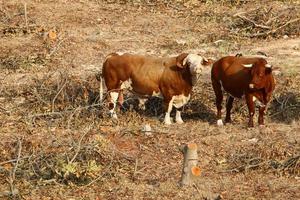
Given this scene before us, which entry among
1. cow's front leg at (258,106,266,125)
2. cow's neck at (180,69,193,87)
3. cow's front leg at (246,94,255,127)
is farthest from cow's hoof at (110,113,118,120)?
cow's front leg at (258,106,266,125)

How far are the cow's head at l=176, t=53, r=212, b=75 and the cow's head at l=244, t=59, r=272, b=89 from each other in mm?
878

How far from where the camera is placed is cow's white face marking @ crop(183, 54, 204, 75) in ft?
35.8

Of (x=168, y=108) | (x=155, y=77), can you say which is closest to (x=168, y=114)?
(x=168, y=108)

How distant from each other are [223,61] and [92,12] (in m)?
8.20

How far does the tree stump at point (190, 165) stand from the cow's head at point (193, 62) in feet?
9.18

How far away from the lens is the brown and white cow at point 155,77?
36.6 feet

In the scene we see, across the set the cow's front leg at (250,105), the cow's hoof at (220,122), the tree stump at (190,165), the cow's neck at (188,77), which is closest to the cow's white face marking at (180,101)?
the cow's neck at (188,77)

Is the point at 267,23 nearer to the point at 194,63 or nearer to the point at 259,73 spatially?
the point at 194,63

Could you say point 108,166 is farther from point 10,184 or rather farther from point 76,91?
point 76,91

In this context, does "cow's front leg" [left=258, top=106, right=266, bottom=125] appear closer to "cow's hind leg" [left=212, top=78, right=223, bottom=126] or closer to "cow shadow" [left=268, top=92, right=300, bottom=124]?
"cow shadow" [left=268, top=92, right=300, bottom=124]

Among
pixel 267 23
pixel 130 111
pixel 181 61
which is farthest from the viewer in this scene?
pixel 267 23

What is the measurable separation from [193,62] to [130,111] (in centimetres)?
140

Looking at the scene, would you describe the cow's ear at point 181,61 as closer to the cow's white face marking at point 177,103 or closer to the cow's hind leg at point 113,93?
the cow's white face marking at point 177,103

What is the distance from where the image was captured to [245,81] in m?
10.6
